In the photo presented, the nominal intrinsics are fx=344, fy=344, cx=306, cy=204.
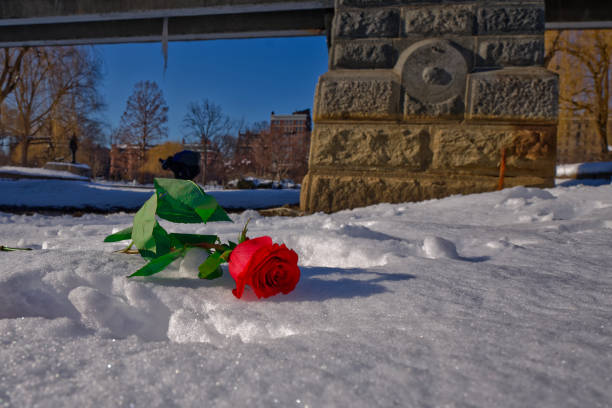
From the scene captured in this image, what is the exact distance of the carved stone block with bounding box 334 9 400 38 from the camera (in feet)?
10.1

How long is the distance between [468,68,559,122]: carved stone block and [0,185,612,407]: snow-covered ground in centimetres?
211

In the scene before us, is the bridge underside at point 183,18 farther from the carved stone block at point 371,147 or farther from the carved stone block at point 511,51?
the carved stone block at point 371,147

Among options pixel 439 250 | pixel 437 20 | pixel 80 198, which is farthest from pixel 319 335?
pixel 80 198

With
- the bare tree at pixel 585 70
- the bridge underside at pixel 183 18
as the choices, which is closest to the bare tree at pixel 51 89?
the bridge underside at pixel 183 18

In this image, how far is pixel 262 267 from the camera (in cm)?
63

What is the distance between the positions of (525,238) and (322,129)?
206 centimetres

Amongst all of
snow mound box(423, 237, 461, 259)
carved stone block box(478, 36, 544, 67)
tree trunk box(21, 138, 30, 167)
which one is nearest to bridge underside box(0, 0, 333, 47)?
carved stone block box(478, 36, 544, 67)

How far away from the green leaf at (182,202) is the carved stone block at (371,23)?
2.88 m

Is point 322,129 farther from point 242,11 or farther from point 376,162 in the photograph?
point 242,11

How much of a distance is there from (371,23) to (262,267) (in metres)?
3.08

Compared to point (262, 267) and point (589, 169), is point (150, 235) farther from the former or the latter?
point (589, 169)

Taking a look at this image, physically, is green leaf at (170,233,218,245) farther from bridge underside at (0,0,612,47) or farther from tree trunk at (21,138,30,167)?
tree trunk at (21,138,30,167)

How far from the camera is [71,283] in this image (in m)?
0.70

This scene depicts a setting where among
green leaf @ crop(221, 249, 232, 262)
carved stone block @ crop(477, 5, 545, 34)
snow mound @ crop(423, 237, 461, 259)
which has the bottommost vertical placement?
snow mound @ crop(423, 237, 461, 259)
